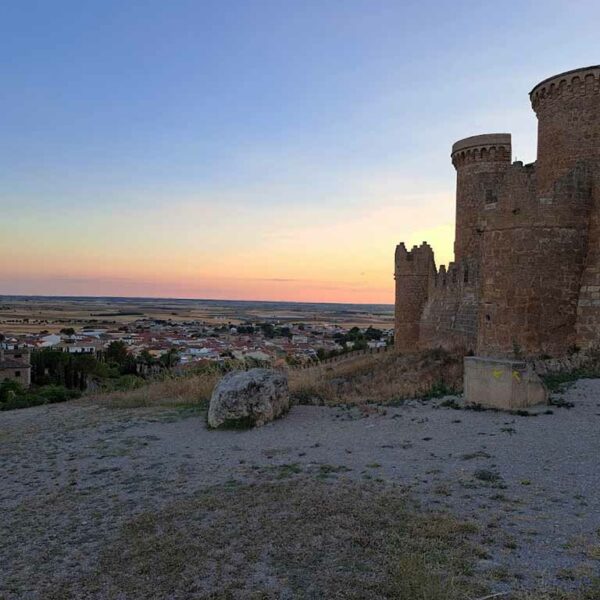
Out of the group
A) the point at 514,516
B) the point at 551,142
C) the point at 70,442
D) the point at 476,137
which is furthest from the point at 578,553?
the point at 476,137

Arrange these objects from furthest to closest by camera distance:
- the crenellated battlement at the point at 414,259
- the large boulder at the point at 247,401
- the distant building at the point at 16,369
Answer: the distant building at the point at 16,369 < the crenellated battlement at the point at 414,259 < the large boulder at the point at 247,401

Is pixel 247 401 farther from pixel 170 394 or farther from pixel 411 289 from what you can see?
pixel 411 289

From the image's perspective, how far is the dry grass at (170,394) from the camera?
43.9 feet

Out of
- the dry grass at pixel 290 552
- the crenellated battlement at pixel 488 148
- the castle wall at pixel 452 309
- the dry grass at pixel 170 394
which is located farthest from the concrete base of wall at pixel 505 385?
the crenellated battlement at pixel 488 148

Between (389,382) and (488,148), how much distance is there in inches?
554

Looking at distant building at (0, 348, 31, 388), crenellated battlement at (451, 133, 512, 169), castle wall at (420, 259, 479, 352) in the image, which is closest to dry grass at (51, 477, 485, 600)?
castle wall at (420, 259, 479, 352)

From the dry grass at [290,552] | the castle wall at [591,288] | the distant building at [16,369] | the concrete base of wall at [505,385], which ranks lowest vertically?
the distant building at [16,369]

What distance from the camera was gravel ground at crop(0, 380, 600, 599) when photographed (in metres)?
4.57

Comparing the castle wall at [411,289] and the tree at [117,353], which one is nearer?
the castle wall at [411,289]

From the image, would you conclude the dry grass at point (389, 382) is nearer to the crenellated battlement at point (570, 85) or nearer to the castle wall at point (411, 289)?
the castle wall at point (411, 289)

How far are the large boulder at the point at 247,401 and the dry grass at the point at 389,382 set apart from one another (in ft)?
5.72

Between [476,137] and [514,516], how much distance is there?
75.3ft

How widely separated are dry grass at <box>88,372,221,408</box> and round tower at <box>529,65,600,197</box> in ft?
31.9

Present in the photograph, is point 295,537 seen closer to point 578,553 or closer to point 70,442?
point 578,553
